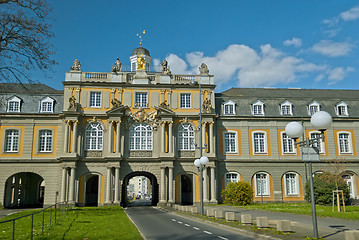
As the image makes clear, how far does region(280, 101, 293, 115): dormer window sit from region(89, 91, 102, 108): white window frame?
2288 centimetres

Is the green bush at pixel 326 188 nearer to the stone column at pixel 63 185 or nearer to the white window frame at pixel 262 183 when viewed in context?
the white window frame at pixel 262 183

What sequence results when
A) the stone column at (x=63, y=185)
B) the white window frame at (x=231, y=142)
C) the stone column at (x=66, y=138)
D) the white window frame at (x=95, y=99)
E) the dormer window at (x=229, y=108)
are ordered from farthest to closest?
1. the dormer window at (x=229, y=108)
2. the white window frame at (x=231, y=142)
3. the white window frame at (x=95, y=99)
4. the stone column at (x=66, y=138)
5. the stone column at (x=63, y=185)

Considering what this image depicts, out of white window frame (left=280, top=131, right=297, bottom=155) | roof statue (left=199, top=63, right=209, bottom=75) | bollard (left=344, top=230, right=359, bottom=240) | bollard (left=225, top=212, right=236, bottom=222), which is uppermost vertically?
roof statue (left=199, top=63, right=209, bottom=75)

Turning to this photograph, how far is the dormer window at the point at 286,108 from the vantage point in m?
45.6

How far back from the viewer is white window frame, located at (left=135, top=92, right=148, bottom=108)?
4253 centimetres

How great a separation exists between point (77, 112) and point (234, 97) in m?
19.6

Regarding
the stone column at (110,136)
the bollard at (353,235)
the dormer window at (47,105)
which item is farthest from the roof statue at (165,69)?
the bollard at (353,235)

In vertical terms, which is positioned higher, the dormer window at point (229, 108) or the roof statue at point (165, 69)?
the roof statue at point (165, 69)

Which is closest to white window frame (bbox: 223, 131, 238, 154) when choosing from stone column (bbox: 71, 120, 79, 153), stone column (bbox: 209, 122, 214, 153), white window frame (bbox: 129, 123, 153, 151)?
stone column (bbox: 209, 122, 214, 153)

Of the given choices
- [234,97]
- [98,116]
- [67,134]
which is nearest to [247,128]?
[234,97]

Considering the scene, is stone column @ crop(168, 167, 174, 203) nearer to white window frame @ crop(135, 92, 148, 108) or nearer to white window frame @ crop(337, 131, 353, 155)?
white window frame @ crop(135, 92, 148, 108)

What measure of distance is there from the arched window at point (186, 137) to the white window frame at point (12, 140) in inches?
747

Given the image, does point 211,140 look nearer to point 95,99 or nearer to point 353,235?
point 95,99

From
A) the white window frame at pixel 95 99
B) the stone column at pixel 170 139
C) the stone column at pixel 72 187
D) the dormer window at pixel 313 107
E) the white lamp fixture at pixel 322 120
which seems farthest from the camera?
the dormer window at pixel 313 107
